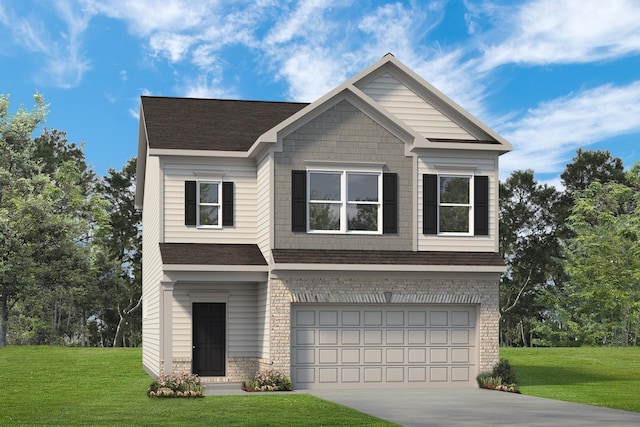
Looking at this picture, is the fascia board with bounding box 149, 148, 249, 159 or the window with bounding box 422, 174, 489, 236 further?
the window with bounding box 422, 174, 489, 236

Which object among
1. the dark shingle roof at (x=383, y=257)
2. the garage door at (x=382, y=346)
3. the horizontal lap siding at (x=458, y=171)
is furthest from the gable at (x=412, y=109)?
the garage door at (x=382, y=346)

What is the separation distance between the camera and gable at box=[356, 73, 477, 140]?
28328 mm

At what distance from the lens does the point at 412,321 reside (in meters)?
26.9

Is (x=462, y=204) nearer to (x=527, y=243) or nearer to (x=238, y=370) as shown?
(x=238, y=370)

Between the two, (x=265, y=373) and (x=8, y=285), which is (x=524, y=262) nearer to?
(x=8, y=285)

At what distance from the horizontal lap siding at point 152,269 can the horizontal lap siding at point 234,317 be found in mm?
1038

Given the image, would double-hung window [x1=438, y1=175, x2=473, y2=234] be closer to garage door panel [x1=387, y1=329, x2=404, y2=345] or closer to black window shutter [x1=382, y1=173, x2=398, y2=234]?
black window shutter [x1=382, y1=173, x2=398, y2=234]

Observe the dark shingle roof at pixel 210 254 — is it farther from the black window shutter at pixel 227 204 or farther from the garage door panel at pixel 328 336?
the garage door panel at pixel 328 336

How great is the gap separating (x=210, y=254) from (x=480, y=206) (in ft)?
26.6

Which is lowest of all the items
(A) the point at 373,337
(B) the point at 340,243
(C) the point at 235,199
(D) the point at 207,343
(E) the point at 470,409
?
(E) the point at 470,409

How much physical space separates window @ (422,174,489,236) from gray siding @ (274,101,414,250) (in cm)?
105

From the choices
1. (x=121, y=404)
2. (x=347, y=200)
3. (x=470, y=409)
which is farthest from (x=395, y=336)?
(x=121, y=404)

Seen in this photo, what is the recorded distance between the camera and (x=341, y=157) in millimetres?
26609

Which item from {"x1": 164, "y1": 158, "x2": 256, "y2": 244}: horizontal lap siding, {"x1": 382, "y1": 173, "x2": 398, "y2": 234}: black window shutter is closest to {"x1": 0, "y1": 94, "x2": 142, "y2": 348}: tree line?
{"x1": 164, "y1": 158, "x2": 256, "y2": 244}: horizontal lap siding
